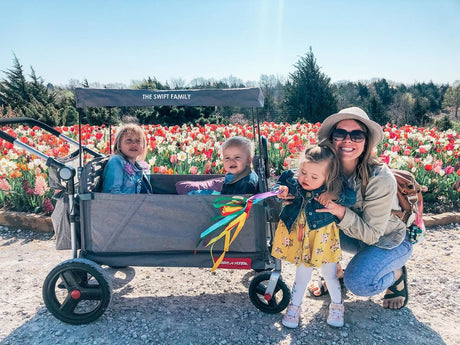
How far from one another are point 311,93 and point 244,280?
52.5 ft

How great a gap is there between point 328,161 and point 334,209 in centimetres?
30

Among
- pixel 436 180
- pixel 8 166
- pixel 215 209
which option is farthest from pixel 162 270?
pixel 436 180

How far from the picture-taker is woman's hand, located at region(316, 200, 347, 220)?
2279mm

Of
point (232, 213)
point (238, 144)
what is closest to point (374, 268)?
point (232, 213)

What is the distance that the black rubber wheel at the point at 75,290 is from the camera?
2.39 meters

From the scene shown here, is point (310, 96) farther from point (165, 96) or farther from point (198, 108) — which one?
point (165, 96)

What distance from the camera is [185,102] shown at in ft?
7.70

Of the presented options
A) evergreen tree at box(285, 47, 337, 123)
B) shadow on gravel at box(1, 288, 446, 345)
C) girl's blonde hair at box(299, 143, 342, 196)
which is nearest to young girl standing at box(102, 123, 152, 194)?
shadow on gravel at box(1, 288, 446, 345)

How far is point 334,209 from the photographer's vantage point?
2287mm

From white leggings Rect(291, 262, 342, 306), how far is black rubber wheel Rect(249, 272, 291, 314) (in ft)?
0.21

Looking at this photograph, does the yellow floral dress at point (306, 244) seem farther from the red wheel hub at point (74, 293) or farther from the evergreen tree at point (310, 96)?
the evergreen tree at point (310, 96)

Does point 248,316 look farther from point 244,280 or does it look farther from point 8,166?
point 8,166

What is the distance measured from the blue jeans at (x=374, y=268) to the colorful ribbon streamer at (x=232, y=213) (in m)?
0.81

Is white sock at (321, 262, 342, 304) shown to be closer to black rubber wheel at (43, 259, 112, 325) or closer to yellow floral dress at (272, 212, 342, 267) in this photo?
yellow floral dress at (272, 212, 342, 267)
